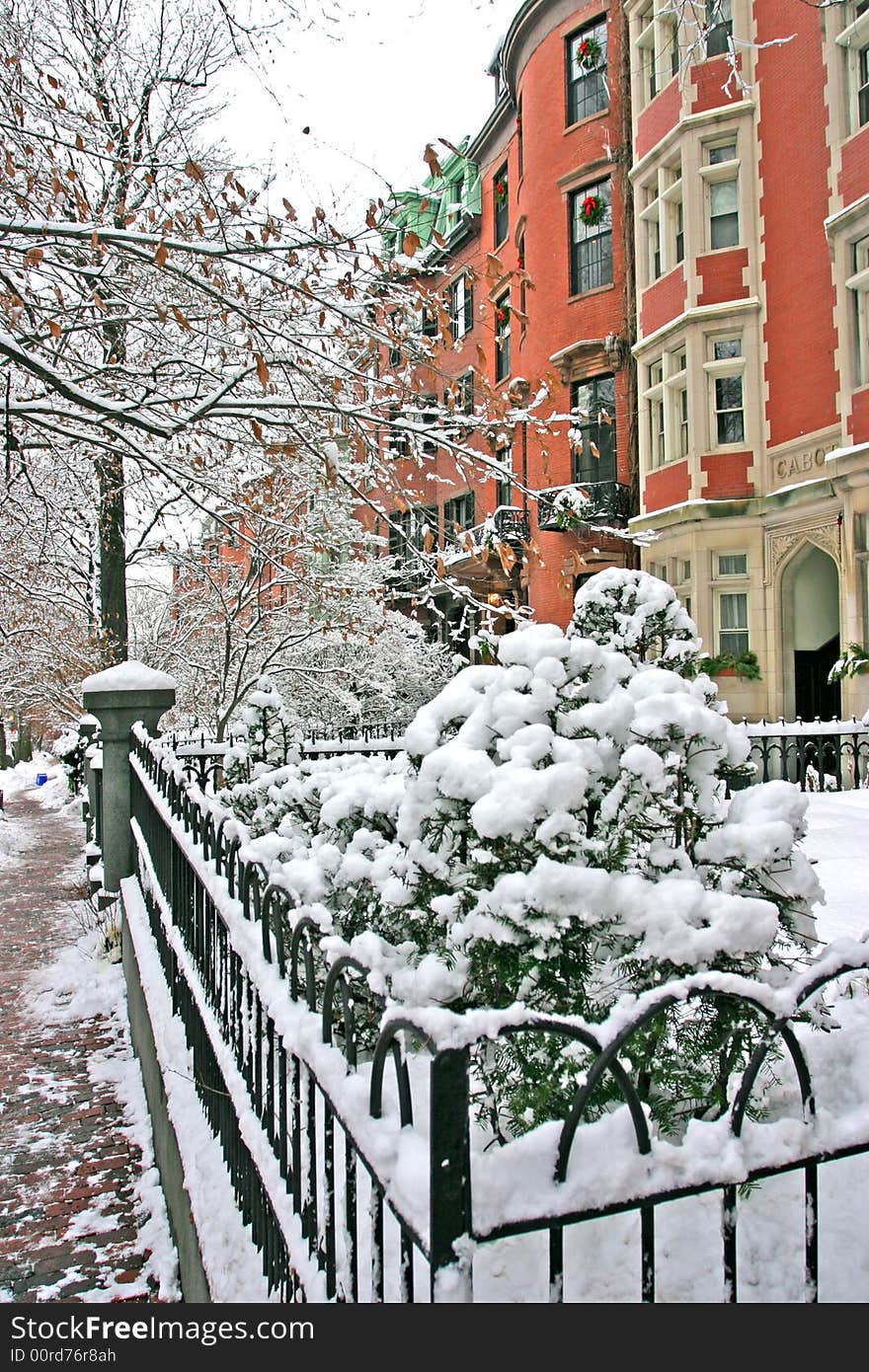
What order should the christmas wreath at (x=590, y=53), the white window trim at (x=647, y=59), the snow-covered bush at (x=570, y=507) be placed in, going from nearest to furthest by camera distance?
the snow-covered bush at (x=570, y=507), the white window trim at (x=647, y=59), the christmas wreath at (x=590, y=53)

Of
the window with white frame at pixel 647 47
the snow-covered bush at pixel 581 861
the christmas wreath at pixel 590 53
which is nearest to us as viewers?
the snow-covered bush at pixel 581 861

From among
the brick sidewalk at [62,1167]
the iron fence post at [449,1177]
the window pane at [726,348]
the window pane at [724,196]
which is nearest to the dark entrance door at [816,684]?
the window pane at [726,348]

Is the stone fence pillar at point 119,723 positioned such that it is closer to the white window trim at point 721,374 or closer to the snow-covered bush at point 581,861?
the snow-covered bush at point 581,861

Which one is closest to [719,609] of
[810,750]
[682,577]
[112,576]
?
[682,577]

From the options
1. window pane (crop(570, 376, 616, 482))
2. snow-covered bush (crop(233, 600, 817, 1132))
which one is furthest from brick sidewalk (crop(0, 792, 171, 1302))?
window pane (crop(570, 376, 616, 482))

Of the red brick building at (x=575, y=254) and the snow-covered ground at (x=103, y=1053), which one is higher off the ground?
the red brick building at (x=575, y=254)

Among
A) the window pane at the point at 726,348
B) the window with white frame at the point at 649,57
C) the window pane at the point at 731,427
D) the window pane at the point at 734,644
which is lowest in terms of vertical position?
the window pane at the point at 734,644

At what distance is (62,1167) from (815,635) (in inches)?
600

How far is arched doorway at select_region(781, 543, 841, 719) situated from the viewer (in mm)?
16297

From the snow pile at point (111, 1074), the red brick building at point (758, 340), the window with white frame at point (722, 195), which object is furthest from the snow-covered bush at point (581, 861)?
the window with white frame at point (722, 195)

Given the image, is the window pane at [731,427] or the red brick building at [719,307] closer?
the red brick building at [719,307]

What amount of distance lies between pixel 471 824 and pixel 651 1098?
2.58 ft

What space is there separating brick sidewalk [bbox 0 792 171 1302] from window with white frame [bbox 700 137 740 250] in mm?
16152

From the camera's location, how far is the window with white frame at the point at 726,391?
1644 centimetres
